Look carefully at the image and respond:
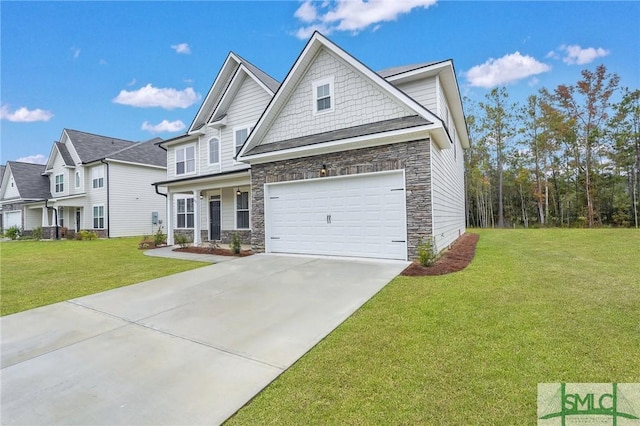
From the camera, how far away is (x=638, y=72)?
20750mm

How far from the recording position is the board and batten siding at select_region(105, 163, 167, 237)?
22312mm

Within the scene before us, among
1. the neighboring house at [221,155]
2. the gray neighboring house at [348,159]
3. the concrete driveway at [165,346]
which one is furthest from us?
the neighboring house at [221,155]

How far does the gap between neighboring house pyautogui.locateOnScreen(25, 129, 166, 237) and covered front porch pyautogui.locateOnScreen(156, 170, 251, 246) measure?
8.16m

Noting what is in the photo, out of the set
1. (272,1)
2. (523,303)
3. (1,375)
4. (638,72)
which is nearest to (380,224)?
(523,303)

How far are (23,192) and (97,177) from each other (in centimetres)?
986

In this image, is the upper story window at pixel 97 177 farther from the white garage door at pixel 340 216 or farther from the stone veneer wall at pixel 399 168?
the stone veneer wall at pixel 399 168

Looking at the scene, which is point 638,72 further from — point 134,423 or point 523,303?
point 134,423

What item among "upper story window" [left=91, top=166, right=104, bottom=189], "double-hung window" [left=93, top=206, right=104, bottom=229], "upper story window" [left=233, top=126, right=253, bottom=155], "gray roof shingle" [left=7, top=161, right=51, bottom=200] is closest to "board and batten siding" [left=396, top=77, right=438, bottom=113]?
"upper story window" [left=233, top=126, right=253, bottom=155]

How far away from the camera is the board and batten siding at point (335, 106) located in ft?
29.2

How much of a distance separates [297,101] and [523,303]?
28.3 ft

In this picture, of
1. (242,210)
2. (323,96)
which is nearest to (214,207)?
(242,210)

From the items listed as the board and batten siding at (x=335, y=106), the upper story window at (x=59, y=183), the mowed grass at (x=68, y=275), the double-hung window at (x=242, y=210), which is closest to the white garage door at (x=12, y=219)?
the upper story window at (x=59, y=183)

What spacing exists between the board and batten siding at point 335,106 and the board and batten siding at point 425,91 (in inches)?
76.3

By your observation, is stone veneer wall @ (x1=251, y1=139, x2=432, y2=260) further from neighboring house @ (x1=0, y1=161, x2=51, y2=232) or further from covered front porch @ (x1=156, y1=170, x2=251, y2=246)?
neighboring house @ (x1=0, y1=161, x2=51, y2=232)
